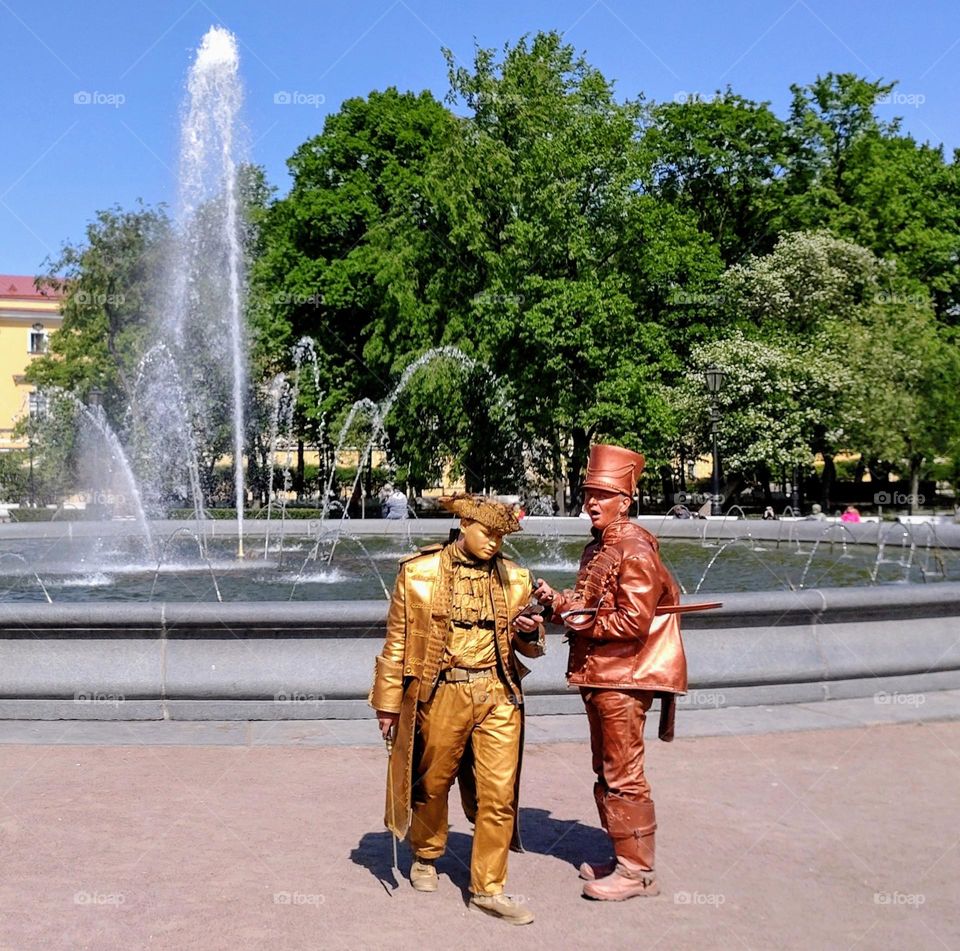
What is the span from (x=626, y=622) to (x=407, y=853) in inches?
62.0

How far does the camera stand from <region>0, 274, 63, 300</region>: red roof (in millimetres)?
72625

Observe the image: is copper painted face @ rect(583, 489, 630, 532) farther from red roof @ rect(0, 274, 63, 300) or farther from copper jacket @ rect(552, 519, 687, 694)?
red roof @ rect(0, 274, 63, 300)

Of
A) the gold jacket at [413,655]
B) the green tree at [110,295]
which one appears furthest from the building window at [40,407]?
the gold jacket at [413,655]

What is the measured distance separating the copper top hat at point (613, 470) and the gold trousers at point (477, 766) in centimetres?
94

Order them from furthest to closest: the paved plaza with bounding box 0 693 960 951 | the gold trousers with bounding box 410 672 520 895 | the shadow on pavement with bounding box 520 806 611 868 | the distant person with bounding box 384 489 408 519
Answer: the distant person with bounding box 384 489 408 519
the shadow on pavement with bounding box 520 806 611 868
the gold trousers with bounding box 410 672 520 895
the paved plaza with bounding box 0 693 960 951

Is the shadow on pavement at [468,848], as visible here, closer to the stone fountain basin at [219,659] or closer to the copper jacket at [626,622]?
the copper jacket at [626,622]

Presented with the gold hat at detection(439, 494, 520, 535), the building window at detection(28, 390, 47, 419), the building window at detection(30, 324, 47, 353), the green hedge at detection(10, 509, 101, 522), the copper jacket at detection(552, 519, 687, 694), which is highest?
the building window at detection(30, 324, 47, 353)

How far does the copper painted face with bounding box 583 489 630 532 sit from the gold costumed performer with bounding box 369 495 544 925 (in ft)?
1.28

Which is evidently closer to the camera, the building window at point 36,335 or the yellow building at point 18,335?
the yellow building at point 18,335

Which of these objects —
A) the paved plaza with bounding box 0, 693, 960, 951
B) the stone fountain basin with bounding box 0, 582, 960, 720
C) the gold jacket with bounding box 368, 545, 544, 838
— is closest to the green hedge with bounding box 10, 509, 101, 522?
the stone fountain basin with bounding box 0, 582, 960, 720

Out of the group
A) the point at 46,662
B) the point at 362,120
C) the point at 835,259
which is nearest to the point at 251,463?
the point at 362,120

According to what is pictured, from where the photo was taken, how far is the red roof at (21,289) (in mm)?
72625

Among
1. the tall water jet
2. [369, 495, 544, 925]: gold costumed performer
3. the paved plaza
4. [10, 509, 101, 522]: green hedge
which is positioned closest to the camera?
the paved plaza

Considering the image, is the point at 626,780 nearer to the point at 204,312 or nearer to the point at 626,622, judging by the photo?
the point at 626,622
